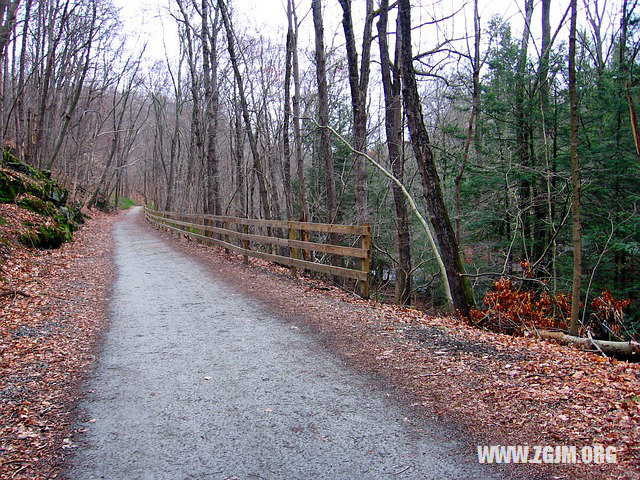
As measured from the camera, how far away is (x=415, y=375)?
4.05 m

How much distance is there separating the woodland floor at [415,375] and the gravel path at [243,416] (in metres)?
0.22

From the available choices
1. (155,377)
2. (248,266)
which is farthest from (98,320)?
(248,266)

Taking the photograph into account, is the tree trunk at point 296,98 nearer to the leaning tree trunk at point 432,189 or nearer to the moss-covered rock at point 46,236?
the leaning tree trunk at point 432,189

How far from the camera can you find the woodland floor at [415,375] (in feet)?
9.48

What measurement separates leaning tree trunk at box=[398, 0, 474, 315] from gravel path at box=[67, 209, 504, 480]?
297 centimetres

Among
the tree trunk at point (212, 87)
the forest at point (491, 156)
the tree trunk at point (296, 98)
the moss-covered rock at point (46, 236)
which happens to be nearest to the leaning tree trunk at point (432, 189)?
the forest at point (491, 156)

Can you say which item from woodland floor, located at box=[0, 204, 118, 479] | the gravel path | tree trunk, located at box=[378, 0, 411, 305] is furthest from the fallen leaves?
tree trunk, located at box=[378, 0, 411, 305]

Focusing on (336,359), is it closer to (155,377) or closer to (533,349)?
(155,377)

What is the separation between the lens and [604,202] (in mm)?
11516

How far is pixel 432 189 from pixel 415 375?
12.7 feet

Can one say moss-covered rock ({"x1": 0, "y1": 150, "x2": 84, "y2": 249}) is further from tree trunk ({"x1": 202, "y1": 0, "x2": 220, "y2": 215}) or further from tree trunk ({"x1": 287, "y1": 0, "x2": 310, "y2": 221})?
tree trunk ({"x1": 287, "y1": 0, "x2": 310, "y2": 221})

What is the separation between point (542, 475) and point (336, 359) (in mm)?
2334

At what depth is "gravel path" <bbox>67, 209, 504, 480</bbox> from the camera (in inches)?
107

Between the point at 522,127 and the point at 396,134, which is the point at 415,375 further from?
the point at 522,127
